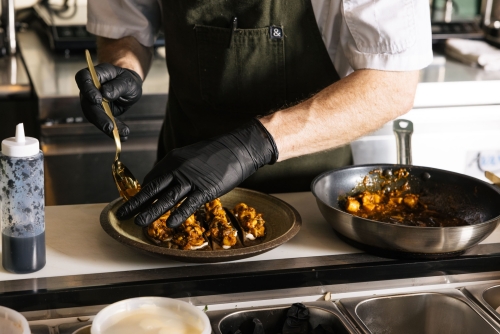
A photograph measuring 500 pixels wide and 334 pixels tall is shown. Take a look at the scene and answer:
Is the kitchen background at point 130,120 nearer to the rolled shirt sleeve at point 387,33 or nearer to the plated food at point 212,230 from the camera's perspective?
the rolled shirt sleeve at point 387,33

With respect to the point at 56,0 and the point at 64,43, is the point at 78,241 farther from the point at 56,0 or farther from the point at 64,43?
the point at 56,0

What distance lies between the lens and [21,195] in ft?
3.97

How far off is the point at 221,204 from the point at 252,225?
0.61 ft

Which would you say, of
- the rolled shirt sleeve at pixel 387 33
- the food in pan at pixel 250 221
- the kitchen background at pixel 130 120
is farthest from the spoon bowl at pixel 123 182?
the kitchen background at pixel 130 120

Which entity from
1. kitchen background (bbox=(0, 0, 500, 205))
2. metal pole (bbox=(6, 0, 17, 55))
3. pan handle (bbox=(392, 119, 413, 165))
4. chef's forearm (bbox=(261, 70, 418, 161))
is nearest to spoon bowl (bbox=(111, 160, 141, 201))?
chef's forearm (bbox=(261, 70, 418, 161))

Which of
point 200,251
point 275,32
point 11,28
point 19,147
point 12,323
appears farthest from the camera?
point 11,28

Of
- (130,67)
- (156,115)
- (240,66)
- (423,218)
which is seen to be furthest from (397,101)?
(156,115)

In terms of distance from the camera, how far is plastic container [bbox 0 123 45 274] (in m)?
1.19

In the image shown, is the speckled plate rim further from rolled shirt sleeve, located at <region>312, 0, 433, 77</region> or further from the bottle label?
rolled shirt sleeve, located at <region>312, 0, 433, 77</region>

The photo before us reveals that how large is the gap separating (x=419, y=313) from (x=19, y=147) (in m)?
0.87

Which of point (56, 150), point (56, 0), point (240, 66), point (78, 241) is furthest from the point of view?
point (56, 0)

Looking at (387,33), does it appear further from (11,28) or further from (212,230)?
(11,28)

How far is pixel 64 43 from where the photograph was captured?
2.94 metres

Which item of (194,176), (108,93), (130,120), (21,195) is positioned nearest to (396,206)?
(194,176)
